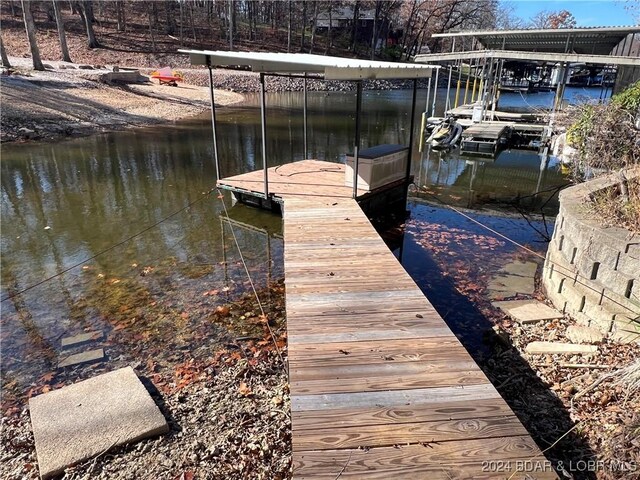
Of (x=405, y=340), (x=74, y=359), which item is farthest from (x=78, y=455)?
(x=405, y=340)

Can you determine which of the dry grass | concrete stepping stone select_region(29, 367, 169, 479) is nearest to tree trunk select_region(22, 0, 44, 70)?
concrete stepping stone select_region(29, 367, 169, 479)

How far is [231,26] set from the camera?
1715 inches

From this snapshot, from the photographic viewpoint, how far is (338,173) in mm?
10367

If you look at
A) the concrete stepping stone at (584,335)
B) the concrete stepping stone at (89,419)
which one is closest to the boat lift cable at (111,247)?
the concrete stepping stone at (89,419)

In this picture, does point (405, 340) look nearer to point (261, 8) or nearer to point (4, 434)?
point (4, 434)

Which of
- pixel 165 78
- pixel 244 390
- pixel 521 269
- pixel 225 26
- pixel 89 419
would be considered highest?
pixel 225 26

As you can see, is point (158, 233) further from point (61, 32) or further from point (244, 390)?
point (61, 32)

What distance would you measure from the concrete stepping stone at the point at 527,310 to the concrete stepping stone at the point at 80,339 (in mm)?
4931

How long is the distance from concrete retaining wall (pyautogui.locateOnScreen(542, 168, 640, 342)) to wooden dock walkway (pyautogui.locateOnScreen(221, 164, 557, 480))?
190cm

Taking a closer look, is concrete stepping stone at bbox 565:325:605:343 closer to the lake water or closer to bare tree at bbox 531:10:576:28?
the lake water

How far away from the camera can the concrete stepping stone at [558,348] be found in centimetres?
431

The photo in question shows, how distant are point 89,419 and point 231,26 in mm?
46417

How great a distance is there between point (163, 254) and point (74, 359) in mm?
3000

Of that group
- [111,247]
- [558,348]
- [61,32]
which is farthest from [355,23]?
[558,348]
